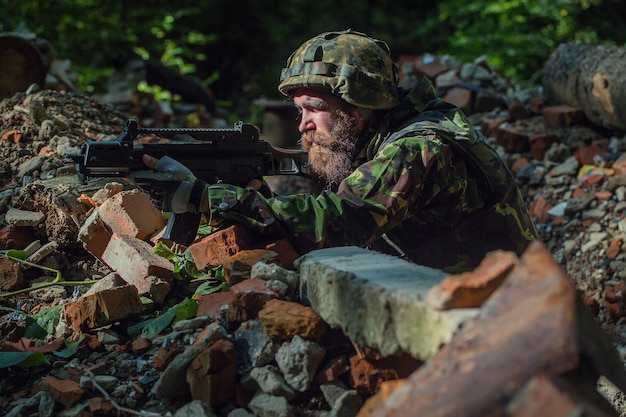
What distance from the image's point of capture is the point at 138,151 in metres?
3.23

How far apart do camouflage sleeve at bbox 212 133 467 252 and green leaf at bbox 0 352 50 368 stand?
95 cm

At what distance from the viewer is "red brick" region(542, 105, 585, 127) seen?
716 cm

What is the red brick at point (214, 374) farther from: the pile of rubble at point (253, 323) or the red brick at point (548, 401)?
the red brick at point (548, 401)

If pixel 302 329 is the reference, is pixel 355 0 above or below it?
above

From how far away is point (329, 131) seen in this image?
376 centimetres

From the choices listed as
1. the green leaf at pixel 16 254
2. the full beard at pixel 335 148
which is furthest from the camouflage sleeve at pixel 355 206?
the green leaf at pixel 16 254

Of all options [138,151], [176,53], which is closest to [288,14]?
[176,53]

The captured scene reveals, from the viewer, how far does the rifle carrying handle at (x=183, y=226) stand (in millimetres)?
3234

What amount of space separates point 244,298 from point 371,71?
1.61 metres

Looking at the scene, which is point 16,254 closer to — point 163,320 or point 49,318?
point 49,318

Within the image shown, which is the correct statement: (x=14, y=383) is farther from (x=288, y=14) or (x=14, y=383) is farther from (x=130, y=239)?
(x=288, y=14)

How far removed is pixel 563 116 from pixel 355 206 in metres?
4.85

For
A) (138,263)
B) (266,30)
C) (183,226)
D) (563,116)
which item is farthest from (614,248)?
(266,30)

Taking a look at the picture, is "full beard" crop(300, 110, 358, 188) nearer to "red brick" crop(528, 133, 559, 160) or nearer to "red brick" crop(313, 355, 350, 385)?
"red brick" crop(313, 355, 350, 385)
